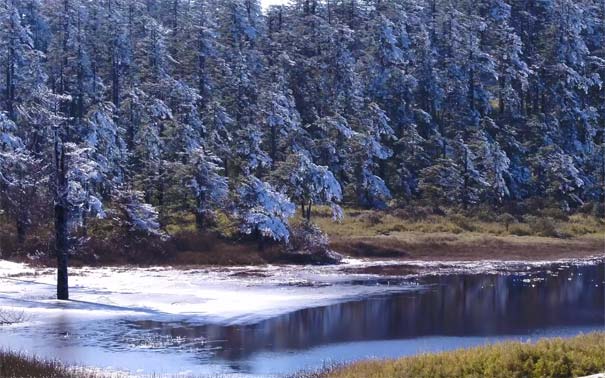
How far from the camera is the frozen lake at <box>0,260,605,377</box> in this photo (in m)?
28.0

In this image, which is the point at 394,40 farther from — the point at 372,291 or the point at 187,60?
the point at 372,291

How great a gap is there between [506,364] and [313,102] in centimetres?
6916

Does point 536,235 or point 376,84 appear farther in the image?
point 376,84

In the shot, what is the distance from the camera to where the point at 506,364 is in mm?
18797

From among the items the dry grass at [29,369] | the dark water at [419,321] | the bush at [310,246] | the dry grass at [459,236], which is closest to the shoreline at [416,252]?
the dry grass at [459,236]

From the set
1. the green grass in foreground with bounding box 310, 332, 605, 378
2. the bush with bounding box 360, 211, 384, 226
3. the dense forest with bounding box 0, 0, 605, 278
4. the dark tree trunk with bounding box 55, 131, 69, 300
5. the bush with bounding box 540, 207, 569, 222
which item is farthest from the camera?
the bush with bounding box 540, 207, 569, 222

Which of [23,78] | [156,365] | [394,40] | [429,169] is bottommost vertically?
[156,365]

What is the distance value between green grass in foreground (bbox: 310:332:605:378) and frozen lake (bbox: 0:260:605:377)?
630 centimetres

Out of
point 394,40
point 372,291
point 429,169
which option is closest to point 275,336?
point 372,291

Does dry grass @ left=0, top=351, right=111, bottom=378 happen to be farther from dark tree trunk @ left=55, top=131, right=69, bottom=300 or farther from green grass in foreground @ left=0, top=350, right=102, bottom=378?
dark tree trunk @ left=55, top=131, right=69, bottom=300

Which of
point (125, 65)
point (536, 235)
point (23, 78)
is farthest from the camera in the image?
point (125, 65)

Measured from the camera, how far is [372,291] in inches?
1670

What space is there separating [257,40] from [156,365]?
2816 inches

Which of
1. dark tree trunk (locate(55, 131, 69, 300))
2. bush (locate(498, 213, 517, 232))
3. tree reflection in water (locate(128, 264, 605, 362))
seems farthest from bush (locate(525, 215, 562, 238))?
dark tree trunk (locate(55, 131, 69, 300))
